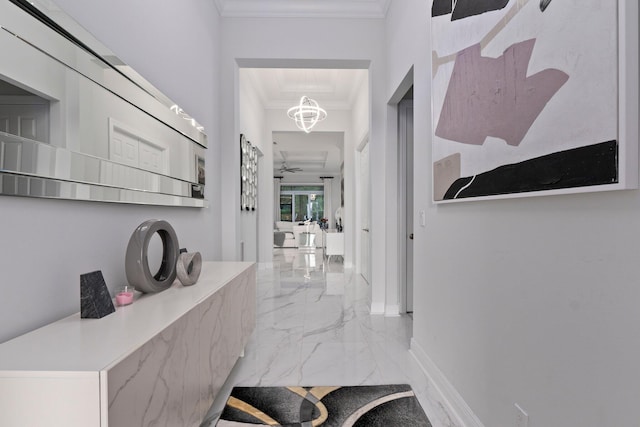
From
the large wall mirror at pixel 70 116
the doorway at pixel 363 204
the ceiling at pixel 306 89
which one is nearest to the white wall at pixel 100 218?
the large wall mirror at pixel 70 116

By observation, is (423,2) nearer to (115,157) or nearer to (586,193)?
(586,193)

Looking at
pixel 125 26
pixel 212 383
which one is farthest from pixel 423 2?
pixel 212 383

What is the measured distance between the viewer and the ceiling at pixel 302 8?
10.4 feet

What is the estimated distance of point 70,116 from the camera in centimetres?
121

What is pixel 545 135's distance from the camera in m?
1.05

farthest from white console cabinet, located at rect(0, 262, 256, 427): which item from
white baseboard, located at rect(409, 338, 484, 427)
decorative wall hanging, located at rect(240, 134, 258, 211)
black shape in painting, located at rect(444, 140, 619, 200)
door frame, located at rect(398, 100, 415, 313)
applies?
decorative wall hanging, located at rect(240, 134, 258, 211)

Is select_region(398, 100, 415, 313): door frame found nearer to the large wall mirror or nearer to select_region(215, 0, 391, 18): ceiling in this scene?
select_region(215, 0, 391, 18): ceiling

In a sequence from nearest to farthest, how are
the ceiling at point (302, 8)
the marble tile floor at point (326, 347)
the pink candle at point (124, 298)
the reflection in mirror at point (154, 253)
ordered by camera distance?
the pink candle at point (124, 298) → the reflection in mirror at point (154, 253) → the marble tile floor at point (326, 347) → the ceiling at point (302, 8)

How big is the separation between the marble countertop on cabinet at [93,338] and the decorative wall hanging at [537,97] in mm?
1351

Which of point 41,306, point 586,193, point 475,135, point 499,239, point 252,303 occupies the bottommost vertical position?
point 252,303

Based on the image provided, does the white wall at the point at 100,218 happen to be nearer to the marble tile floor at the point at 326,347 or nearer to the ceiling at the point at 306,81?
the ceiling at the point at 306,81

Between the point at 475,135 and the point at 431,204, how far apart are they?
0.69m

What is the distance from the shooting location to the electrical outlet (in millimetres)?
1183

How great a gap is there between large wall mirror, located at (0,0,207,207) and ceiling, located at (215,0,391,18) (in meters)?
1.88
